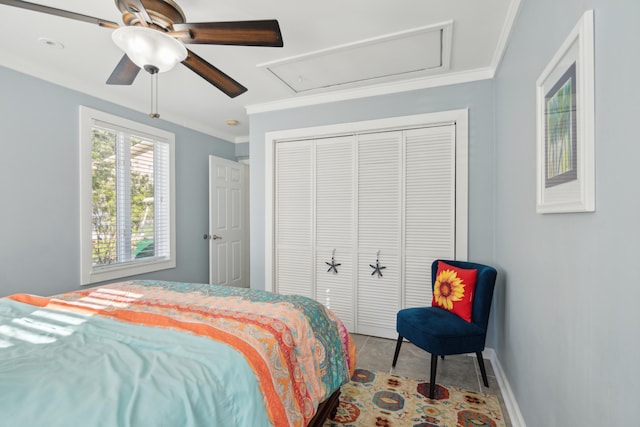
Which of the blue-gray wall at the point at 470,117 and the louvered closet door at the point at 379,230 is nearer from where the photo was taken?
the blue-gray wall at the point at 470,117

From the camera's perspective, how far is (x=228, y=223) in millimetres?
4625

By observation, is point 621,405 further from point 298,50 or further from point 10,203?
point 10,203

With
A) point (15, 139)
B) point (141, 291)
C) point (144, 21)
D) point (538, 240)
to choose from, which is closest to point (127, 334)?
point (141, 291)

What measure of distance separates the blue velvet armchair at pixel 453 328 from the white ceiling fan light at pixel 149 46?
2.25 metres

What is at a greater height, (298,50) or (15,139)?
(298,50)

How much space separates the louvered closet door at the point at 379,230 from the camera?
10.0 feet

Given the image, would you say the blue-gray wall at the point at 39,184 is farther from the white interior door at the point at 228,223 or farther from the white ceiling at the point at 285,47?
the white interior door at the point at 228,223

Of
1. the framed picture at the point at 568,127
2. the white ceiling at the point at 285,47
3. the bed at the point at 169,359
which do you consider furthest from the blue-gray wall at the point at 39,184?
the framed picture at the point at 568,127

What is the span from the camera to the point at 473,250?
2.75m

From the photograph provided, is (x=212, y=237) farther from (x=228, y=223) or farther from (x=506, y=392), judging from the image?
(x=506, y=392)

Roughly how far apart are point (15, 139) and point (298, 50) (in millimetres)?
2368

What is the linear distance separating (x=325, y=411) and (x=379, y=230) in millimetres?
1789

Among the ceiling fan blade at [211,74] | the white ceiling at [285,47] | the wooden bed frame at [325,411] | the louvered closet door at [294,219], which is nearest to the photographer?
the wooden bed frame at [325,411]

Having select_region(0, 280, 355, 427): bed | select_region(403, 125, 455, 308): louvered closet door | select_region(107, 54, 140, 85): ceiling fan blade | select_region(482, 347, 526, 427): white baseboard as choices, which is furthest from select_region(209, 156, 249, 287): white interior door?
select_region(482, 347, 526, 427): white baseboard
